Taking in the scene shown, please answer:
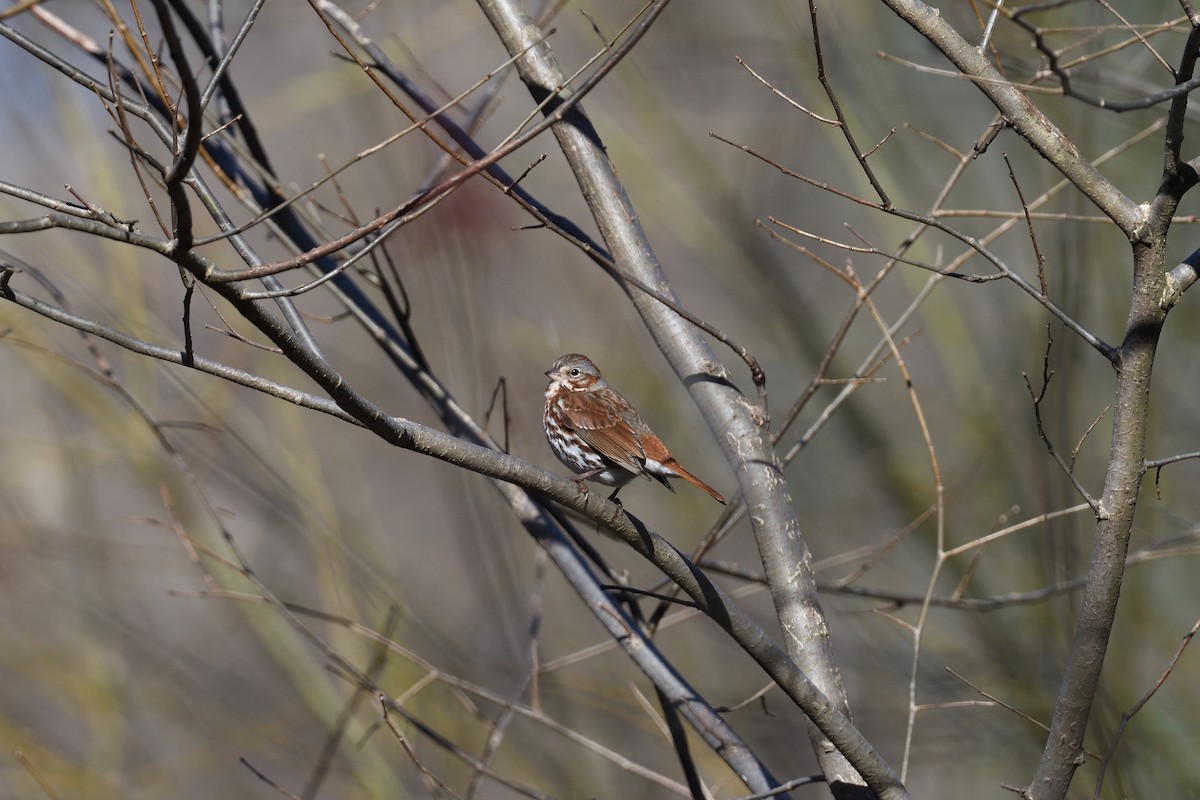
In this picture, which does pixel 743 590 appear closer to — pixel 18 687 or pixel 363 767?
pixel 363 767

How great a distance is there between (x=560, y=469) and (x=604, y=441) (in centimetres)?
224

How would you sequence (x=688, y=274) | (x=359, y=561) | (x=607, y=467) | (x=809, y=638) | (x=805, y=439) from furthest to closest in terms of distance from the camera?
(x=688, y=274), (x=359, y=561), (x=607, y=467), (x=805, y=439), (x=809, y=638)

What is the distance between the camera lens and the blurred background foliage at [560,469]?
6008mm

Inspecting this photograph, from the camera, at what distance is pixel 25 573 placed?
22.3ft

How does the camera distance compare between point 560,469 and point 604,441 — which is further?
point 560,469

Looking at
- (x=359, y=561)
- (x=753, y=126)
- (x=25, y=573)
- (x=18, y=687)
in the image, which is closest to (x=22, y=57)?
(x=25, y=573)

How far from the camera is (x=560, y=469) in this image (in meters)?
6.36

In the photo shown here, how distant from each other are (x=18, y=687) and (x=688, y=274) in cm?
670

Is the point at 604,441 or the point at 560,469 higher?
the point at 604,441

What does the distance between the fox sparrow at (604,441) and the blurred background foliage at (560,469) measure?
110 cm

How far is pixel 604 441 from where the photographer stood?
415 centimetres

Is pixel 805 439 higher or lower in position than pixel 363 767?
higher

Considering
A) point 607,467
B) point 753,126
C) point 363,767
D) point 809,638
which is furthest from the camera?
point 753,126

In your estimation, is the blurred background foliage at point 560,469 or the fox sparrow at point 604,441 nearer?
the fox sparrow at point 604,441
